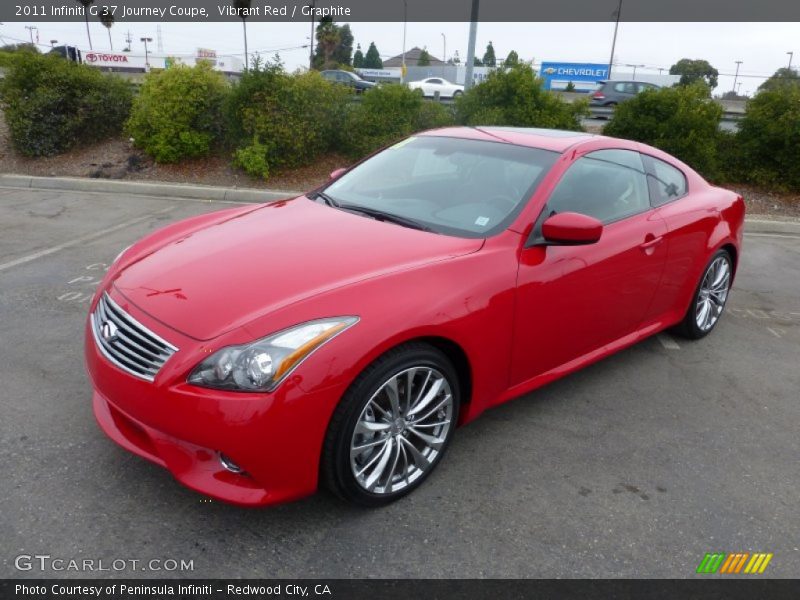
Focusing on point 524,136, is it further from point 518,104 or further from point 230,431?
point 518,104

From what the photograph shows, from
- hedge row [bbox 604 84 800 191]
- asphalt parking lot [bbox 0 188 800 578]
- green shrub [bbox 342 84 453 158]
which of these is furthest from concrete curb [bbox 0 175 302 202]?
hedge row [bbox 604 84 800 191]

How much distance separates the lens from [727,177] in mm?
10609

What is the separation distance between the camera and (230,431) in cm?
228

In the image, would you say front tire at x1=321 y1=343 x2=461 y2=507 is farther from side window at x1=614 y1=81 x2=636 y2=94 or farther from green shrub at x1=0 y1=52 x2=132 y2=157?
side window at x1=614 y1=81 x2=636 y2=94

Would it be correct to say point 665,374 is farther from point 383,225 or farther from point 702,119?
point 702,119

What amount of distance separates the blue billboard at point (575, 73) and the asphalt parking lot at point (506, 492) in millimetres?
44963

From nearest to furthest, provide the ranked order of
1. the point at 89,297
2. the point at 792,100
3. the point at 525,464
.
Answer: the point at 525,464, the point at 89,297, the point at 792,100

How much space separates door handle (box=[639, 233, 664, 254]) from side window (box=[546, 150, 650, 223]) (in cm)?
17

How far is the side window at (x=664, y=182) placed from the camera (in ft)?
13.6

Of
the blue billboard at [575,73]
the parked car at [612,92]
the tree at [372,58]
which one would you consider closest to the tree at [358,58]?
the tree at [372,58]

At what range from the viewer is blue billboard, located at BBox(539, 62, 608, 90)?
4559 centimetres

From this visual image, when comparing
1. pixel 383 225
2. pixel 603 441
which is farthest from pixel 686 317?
pixel 383 225

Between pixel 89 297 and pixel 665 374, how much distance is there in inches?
166
